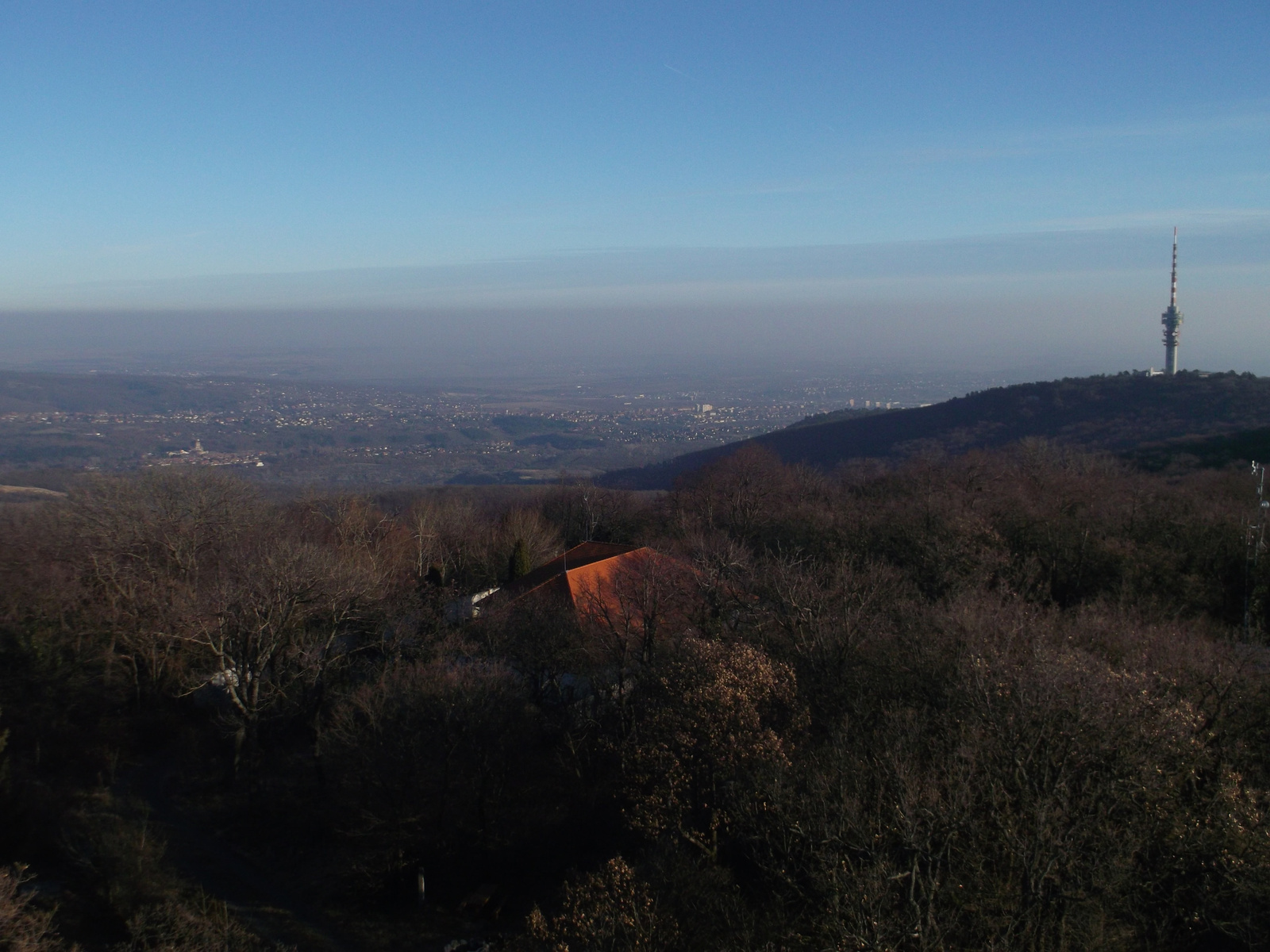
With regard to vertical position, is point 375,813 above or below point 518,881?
above

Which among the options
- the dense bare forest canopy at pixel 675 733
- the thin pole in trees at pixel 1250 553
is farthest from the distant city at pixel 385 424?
the thin pole in trees at pixel 1250 553

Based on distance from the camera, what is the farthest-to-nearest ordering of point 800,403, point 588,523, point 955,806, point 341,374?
point 341,374 < point 800,403 < point 588,523 < point 955,806

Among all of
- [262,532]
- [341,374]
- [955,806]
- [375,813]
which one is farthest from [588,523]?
[341,374]

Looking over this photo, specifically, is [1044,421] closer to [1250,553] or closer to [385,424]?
[1250,553]

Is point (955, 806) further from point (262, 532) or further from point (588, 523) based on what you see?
point (588, 523)

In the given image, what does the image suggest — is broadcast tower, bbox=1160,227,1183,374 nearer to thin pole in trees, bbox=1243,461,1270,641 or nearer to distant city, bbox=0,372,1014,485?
distant city, bbox=0,372,1014,485

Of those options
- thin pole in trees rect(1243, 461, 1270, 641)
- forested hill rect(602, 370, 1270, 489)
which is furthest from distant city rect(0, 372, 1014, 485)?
thin pole in trees rect(1243, 461, 1270, 641)
